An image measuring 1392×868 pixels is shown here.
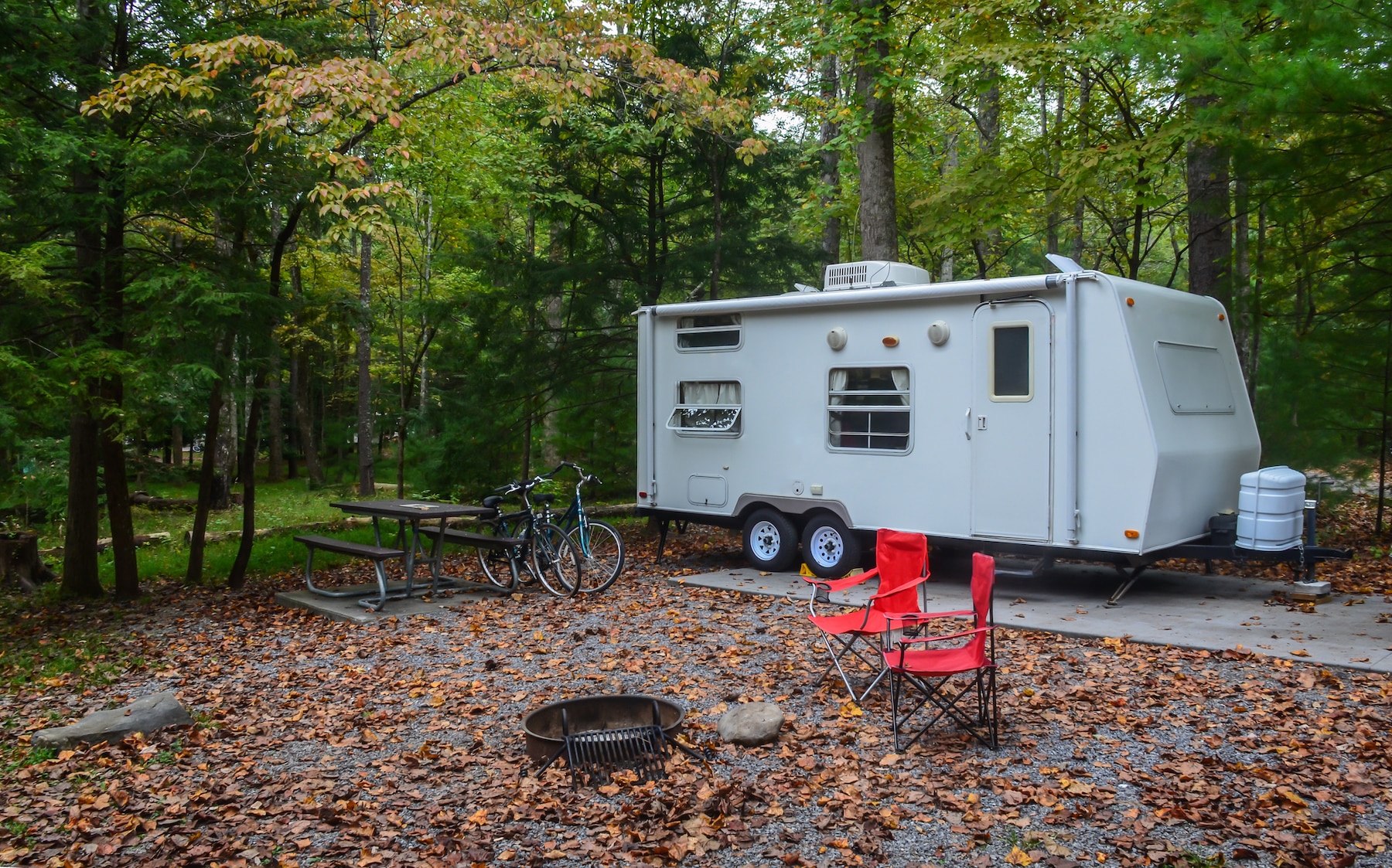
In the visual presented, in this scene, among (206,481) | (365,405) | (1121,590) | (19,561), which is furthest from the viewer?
(365,405)

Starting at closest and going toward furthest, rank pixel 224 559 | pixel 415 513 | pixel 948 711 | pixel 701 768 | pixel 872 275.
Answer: pixel 701 768, pixel 948 711, pixel 415 513, pixel 872 275, pixel 224 559

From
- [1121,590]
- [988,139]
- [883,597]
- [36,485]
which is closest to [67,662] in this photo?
[36,485]

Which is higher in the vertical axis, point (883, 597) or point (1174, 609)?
point (883, 597)

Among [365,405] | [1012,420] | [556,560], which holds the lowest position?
[556,560]

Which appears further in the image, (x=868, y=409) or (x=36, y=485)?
(x=36, y=485)

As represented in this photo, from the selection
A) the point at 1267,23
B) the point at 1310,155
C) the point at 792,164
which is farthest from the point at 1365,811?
the point at 792,164

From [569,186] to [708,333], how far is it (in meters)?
4.11

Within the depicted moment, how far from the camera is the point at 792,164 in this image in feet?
45.8

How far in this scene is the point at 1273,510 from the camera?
310 inches

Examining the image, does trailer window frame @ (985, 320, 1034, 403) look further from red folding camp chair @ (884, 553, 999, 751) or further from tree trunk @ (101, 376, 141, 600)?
tree trunk @ (101, 376, 141, 600)

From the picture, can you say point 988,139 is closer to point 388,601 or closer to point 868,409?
point 868,409

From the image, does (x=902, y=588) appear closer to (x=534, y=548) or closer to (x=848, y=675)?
(x=848, y=675)

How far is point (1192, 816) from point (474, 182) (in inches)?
731

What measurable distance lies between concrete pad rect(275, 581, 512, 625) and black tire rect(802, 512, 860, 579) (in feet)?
9.21
